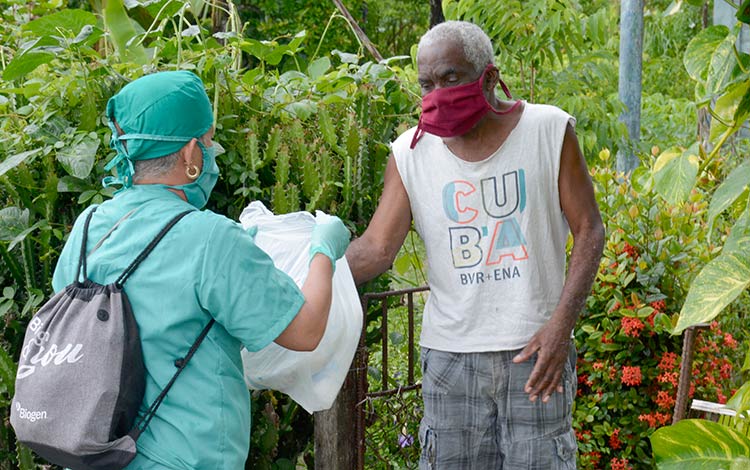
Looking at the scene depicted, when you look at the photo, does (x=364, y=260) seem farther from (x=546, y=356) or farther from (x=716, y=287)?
(x=716, y=287)

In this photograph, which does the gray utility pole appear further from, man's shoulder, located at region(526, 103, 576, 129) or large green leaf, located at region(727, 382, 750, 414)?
large green leaf, located at region(727, 382, 750, 414)

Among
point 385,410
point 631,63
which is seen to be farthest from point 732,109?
point 631,63

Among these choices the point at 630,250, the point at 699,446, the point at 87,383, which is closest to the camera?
the point at 699,446

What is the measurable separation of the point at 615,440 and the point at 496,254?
157cm

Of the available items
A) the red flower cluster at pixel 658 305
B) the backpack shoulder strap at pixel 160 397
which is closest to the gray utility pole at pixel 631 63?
the red flower cluster at pixel 658 305

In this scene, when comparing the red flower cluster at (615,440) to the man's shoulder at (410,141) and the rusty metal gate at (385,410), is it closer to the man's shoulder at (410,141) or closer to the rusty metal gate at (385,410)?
the rusty metal gate at (385,410)

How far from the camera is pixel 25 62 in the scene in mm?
3012

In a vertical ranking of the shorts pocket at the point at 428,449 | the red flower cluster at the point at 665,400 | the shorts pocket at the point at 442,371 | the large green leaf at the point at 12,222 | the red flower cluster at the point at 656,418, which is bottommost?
the red flower cluster at the point at 656,418

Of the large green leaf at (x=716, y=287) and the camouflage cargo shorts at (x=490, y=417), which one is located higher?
the large green leaf at (x=716, y=287)

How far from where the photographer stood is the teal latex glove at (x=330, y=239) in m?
2.39

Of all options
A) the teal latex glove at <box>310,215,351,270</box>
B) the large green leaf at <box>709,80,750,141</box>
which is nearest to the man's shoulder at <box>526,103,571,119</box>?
the teal latex glove at <box>310,215,351,270</box>

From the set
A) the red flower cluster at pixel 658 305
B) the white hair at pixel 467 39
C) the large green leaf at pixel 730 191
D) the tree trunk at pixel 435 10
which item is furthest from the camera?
the tree trunk at pixel 435 10

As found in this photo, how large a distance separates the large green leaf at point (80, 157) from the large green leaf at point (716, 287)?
6.18ft

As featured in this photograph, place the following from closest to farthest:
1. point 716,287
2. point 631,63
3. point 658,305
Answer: point 716,287 < point 658,305 < point 631,63
